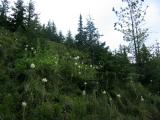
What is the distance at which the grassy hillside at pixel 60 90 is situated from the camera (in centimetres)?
1027

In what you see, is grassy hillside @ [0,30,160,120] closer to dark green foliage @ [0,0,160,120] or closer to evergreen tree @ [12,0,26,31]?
dark green foliage @ [0,0,160,120]

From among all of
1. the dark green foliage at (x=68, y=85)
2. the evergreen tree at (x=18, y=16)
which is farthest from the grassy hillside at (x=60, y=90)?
the evergreen tree at (x=18, y=16)

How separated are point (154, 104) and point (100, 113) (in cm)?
459

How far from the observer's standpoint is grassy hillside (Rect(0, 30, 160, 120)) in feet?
33.7

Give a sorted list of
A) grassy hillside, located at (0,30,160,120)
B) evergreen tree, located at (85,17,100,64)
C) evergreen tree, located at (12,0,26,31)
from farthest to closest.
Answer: evergreen tree, located at (12,0,26,31)
evergreen tree, located at (85,17,100,64)
grassy hillside, located at (0,30,160,120)

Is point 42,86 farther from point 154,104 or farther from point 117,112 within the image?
point 154,104

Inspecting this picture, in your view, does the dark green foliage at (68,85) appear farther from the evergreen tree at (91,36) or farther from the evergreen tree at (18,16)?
the evergreen tree at (18,16)

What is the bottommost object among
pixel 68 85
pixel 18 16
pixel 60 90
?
pixel 60 90

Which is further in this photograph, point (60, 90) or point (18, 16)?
point (18, 16)

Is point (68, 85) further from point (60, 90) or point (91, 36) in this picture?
point (91, 36)

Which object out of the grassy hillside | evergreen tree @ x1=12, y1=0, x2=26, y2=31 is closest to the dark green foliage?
the grassy hillside

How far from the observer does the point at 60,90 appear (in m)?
12.0

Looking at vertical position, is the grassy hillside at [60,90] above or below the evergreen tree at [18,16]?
below

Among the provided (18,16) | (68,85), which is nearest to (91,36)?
(18,16)
